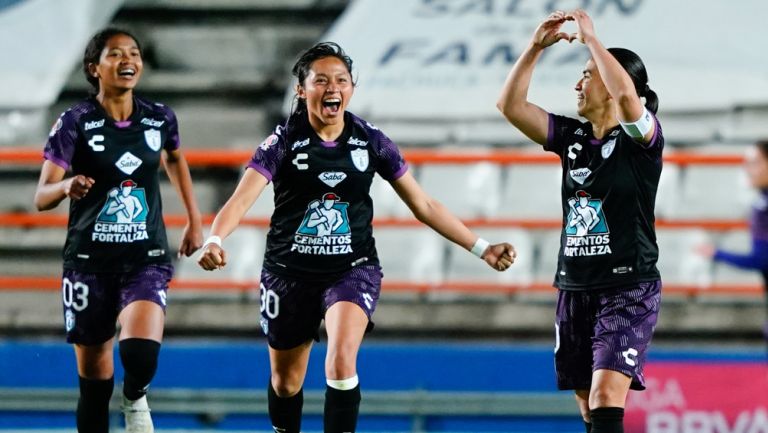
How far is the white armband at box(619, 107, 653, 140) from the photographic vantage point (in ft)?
16.4

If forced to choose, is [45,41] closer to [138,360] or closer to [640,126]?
[138,360]

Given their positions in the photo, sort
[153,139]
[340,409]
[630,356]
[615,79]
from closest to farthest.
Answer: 1. [615,79]
2. [630,356]
3. [340,409]
4. [153,139]

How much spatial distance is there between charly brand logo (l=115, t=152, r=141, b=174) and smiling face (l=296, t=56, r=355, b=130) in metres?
0.87

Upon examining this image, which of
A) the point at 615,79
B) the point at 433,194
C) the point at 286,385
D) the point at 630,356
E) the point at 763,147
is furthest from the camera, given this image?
the point at 433,194

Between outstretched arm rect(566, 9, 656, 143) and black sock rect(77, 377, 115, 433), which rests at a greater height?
outstretched arm rect(566, 9, 656, 143)

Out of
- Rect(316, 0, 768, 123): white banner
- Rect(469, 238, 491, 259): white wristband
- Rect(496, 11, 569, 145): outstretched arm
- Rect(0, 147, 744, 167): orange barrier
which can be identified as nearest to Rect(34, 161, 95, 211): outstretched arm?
Rect(469, 238, 491, 259): white wristband

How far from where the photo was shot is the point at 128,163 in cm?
589

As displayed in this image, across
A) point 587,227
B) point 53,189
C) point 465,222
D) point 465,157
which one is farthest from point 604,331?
point 465,157

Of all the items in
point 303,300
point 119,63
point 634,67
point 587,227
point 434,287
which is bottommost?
point 303,300

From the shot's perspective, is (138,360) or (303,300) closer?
(303,300)

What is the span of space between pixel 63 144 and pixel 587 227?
2220 millimetres

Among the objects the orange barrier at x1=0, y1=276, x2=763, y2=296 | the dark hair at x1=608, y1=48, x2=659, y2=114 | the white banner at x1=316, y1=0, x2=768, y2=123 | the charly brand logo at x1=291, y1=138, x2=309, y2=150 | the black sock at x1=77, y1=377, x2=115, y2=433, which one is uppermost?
the white banner at x1=316, y1=0, x2=768, y2=123

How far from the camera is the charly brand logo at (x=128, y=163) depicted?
587 centimetres

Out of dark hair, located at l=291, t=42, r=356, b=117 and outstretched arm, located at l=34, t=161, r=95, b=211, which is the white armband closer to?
dark hair, located at l=291, t=42, r=356, b=117
